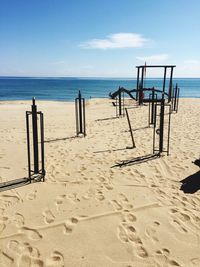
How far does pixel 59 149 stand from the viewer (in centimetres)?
950

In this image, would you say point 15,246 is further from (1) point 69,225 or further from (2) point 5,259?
(1) point 69,225

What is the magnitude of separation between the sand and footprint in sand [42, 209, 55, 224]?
2 centimetres

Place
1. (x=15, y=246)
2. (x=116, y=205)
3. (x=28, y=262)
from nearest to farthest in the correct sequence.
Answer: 1. (x=28, y=262)
2. (x=15, y=246)
3. (x=116, y=205)

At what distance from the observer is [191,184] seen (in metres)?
6.31

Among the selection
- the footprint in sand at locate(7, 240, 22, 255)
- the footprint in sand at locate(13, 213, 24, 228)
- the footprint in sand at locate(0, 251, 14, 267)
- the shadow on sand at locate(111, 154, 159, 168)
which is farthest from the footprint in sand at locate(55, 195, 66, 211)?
the shadow on sand at locate(111, 154, 159, 168)

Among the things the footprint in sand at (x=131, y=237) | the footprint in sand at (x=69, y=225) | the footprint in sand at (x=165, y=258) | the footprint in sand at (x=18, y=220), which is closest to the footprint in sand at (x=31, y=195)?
the footprint in sand at (x=18, y=220)

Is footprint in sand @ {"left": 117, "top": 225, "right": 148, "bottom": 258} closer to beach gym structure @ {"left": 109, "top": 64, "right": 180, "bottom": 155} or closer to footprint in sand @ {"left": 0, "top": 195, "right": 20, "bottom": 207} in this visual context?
footprint in sand @ {"left": 0, "top": 195, "right": 20, "bottom": 207}

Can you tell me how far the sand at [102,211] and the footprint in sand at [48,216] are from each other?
2 cm

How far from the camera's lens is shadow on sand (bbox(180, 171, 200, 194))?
597 cm

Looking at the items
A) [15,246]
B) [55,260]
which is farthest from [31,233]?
[55,260]

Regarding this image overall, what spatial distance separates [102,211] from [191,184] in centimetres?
263

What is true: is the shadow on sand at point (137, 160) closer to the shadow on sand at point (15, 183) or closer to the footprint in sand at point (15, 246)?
the shadow on sand at point (15, 183)

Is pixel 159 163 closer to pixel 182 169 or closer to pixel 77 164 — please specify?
pixel 182 169

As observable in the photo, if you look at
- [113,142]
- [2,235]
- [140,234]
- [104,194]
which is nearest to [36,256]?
[2,235]
